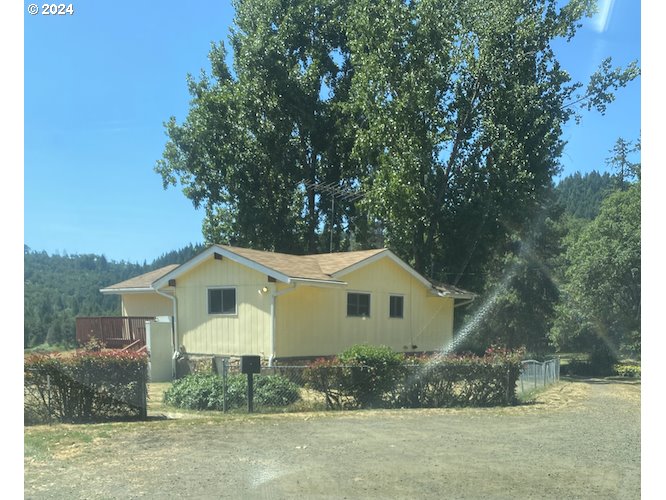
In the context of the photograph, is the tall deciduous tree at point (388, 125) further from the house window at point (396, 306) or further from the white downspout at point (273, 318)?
the white downspout at point (273, 318)

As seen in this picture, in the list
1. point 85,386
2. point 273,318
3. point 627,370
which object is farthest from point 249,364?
point 627,370

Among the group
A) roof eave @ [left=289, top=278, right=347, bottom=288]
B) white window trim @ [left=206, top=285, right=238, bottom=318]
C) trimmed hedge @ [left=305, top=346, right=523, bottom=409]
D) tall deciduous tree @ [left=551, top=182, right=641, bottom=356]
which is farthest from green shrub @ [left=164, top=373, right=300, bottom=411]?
tall deciduous tree @ [left=551, top=182, right=641, bottom=356]

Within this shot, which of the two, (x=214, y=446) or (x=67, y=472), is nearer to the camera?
(x=67, y=472)

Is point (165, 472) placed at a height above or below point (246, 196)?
below

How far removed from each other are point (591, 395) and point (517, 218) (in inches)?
312

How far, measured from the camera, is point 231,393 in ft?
35.1

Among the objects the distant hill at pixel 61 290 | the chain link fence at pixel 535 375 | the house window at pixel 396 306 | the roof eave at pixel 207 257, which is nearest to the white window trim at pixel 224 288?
the roof eave at pixel 207 257

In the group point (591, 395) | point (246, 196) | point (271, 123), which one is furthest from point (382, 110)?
point (591, 395)

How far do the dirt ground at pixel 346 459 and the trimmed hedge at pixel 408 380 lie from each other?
121cm

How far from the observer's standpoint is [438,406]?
11219 millimetres

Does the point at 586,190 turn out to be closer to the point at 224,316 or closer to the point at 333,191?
the point at 333,191

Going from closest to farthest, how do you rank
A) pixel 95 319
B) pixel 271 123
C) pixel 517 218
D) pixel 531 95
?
pixel 95 319, pixel 531 95, pixel 517 218, pixel 271 123
